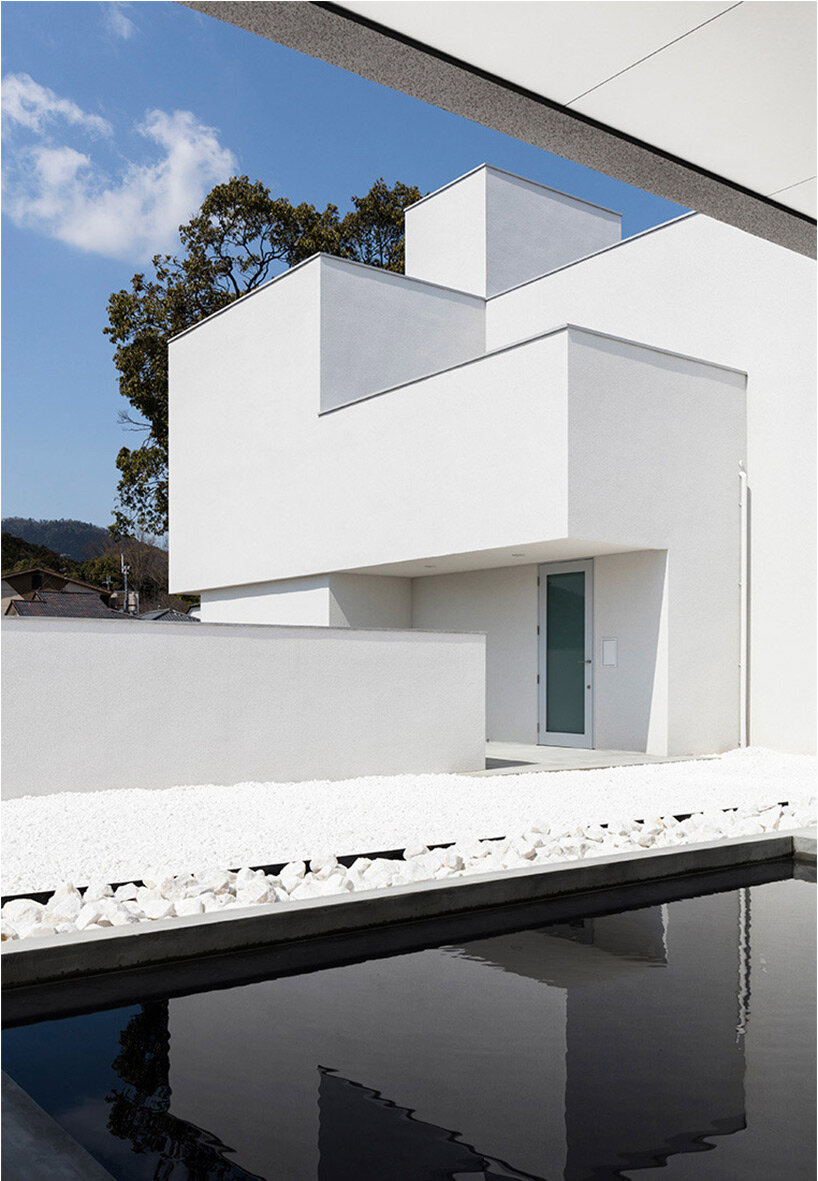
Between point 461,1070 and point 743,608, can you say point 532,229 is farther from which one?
point 461,1070

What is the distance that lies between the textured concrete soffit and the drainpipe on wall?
774 centimetres

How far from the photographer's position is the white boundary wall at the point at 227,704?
7.89m

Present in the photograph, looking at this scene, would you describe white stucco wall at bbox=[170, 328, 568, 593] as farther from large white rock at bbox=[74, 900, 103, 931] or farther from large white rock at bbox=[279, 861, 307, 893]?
large white rock at bbox=[74, 900, 103, 931]

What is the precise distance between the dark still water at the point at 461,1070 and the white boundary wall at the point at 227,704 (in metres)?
4.99

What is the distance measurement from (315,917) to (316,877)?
103cm

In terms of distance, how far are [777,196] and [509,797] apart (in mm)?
5199

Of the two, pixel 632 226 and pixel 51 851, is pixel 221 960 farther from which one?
pixel 632 226

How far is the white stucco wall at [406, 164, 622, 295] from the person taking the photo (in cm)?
1719

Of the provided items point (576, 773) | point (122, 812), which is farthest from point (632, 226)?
point (122, 812)

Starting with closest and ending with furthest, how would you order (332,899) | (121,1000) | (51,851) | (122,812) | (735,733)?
(121,1000)
(332,899)
(51,851)
(122,812)
(735,733)

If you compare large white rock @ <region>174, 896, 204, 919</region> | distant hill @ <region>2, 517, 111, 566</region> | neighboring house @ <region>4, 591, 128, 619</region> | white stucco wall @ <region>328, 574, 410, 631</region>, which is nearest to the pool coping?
large white rock @ <region>174, 896, 204, 919</region>

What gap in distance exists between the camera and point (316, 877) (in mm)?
4812

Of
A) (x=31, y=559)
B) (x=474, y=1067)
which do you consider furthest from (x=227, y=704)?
(x=31, y=559)

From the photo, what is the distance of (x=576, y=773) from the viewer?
10.0m
